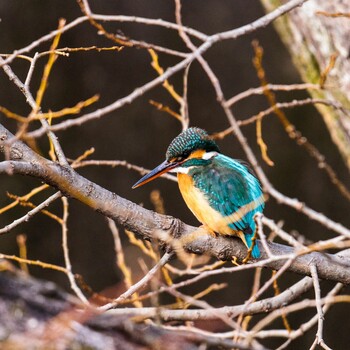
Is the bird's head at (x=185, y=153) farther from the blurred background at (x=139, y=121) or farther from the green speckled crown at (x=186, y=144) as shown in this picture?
the blurred background at (x=139, y=121)

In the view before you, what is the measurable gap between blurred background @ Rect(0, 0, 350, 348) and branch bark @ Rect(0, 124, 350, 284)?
195 cm

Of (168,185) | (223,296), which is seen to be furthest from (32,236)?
(223,296)

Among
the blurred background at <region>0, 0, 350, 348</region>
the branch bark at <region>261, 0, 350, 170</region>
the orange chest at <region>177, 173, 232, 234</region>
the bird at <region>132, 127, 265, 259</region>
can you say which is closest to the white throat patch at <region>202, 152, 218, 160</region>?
the bird at <region>132, 127, 265, 259</region>

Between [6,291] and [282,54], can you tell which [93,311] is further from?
[282,54]

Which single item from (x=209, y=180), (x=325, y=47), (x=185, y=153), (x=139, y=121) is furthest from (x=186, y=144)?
(x=139, y=121)

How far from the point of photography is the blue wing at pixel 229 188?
266cm

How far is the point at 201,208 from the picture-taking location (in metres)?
2.72

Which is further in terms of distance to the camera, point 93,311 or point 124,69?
point 124,69

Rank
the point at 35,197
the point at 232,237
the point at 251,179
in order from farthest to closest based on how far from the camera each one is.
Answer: the point at 35,197
the point at 251,179
the point at 232,237

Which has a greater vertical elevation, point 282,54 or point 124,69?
point 124,69

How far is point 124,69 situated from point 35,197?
0.99 meters

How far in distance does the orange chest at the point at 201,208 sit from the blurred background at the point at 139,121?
143 centimetres

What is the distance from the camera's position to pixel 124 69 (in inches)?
189

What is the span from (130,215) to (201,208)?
0.69 meters
